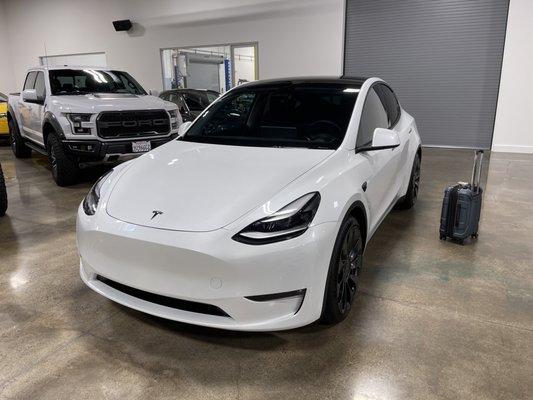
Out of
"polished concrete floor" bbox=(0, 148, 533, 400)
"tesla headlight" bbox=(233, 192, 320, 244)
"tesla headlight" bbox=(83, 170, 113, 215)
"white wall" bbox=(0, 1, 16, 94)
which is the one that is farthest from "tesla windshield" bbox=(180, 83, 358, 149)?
"white wall" bbox=(0, 1, 16, 94)

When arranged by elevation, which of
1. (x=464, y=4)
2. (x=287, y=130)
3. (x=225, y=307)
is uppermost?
(x=464, y=4)

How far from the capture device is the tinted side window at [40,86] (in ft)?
20.0

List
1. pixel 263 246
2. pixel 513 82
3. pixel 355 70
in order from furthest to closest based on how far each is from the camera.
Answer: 1. pixel 355 70
2. pixel 513 82
3. pixel 263 246

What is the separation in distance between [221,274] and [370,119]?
172 cm

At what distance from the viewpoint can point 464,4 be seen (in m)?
8.45

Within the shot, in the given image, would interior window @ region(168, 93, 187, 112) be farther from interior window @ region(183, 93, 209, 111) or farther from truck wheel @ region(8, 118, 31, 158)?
truck wheel @ region(8, 118, 31, 158)

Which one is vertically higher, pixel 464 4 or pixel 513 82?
pixel 464 4

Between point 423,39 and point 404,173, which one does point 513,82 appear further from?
point 404,173

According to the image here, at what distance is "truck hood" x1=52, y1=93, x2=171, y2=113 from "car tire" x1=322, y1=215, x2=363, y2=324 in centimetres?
413

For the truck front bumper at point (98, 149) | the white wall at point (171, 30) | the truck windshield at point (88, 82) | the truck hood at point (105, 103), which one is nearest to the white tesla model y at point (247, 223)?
the truck front bumper at point (98, 149)

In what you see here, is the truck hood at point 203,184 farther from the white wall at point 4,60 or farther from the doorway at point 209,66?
the white wall at point 4,60

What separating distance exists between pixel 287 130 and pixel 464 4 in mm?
7588

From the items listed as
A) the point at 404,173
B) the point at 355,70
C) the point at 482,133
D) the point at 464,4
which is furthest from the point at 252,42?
the point at 404,173

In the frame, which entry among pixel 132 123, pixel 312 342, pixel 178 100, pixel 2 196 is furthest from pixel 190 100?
pixel 312 342
